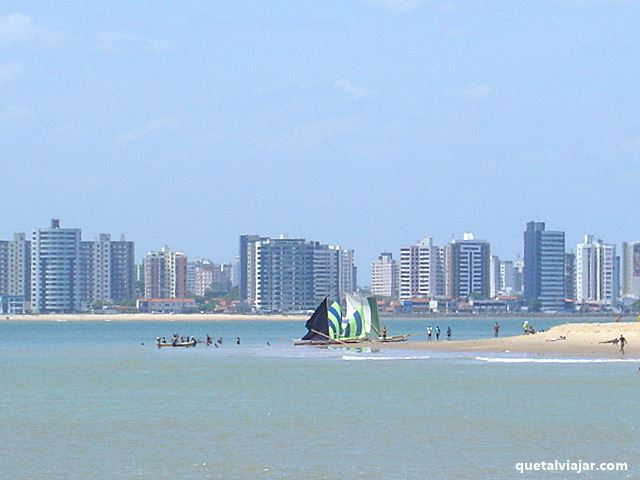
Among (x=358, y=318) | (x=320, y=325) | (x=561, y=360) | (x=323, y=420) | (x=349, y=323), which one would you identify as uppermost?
(x=358, y=318)

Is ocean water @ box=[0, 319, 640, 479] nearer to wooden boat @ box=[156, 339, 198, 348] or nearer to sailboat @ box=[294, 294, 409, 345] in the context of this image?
sailboat @ box=[294, 294, 409, 345]

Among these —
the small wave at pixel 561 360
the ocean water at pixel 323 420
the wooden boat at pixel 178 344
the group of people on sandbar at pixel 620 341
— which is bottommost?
the wooden boat at pixel 178 344

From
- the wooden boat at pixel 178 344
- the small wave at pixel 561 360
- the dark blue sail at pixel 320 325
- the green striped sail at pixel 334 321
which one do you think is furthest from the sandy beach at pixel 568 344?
the wooden boat at pixel 178 344

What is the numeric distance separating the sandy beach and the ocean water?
691cm

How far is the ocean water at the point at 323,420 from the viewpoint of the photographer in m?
34.5

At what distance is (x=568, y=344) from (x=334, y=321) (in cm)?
2434

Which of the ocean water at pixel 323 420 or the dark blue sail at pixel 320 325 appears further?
the dark blue sail at pixel 320 325

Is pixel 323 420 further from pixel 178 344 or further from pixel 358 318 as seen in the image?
pixel 178 344

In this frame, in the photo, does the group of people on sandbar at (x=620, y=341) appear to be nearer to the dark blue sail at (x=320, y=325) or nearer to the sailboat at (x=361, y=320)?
the sailboat at (x=361, y=320)

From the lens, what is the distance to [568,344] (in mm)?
87438

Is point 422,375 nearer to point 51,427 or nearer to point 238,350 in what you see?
point 51,427

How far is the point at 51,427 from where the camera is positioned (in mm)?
43656

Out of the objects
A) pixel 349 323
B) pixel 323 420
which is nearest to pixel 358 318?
pixel 349 323

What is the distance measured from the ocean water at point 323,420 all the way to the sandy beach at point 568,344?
6.91 metres
